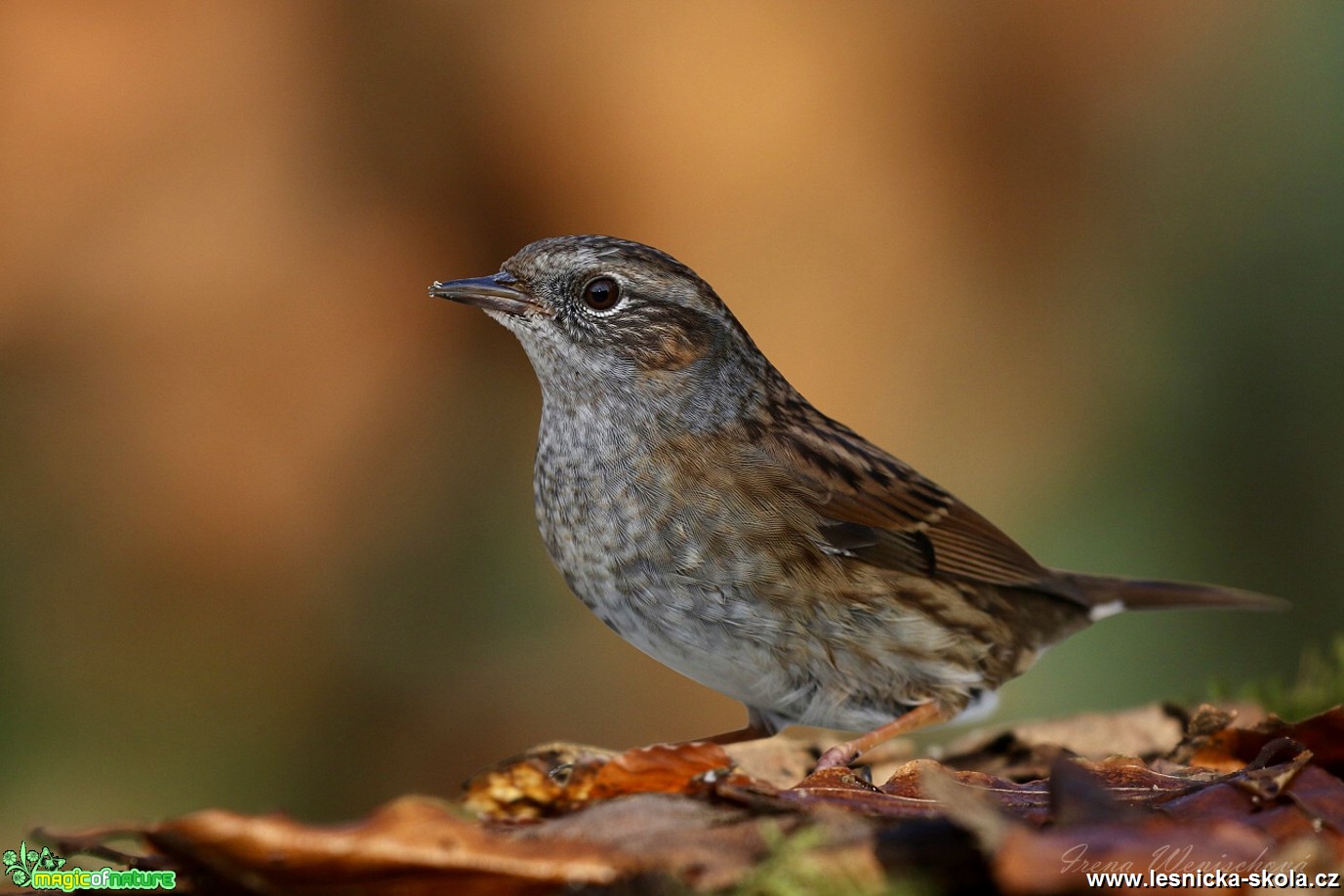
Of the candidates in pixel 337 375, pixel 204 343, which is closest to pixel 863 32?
pixel 337 375

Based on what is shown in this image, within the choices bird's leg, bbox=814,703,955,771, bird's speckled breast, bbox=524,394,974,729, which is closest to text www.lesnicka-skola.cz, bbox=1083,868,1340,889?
bird's leg, bbox=814,703,955,771

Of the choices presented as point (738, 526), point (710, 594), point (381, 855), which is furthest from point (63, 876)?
point (738, 526)

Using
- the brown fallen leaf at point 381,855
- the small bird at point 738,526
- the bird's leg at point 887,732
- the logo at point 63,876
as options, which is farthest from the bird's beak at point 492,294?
the brown fallen leaf at point 381,855

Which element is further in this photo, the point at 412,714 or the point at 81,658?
the point at 412,714

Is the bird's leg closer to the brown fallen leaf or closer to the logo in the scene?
the brown fallen leaf

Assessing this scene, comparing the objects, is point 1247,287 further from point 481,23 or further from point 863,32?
point 481,23

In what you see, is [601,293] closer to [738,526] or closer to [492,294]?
[492,294]

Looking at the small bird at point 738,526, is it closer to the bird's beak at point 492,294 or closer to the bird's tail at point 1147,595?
the bird's beak at point 492,294
